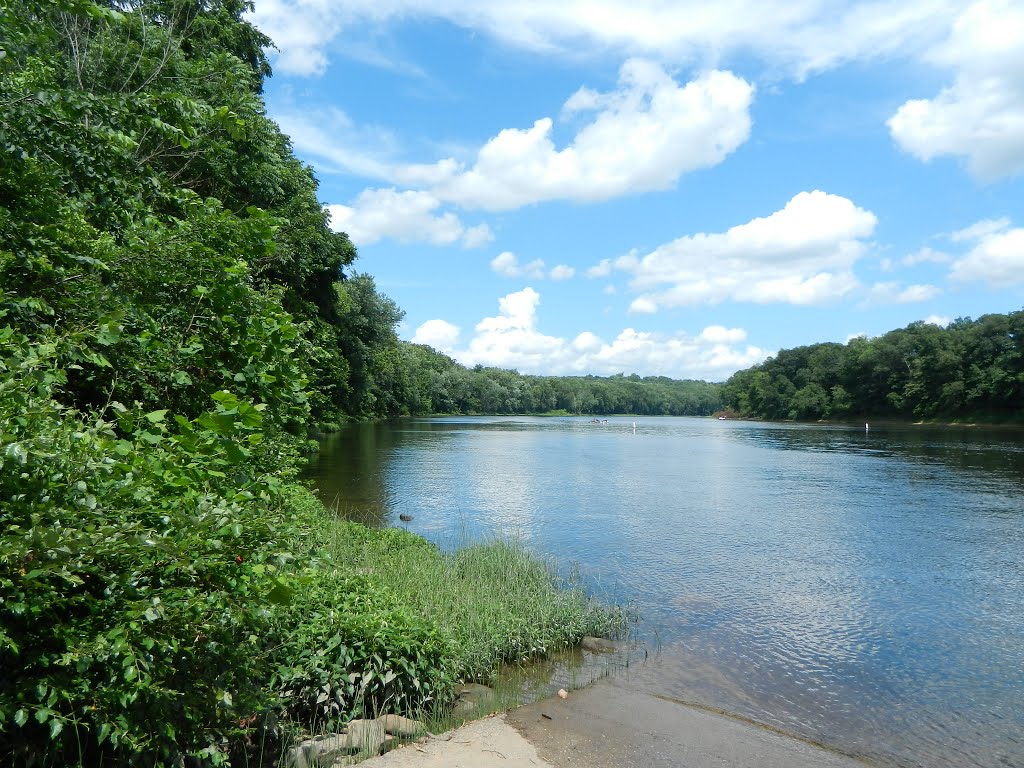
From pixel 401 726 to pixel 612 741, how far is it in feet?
8.16

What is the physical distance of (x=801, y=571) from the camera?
17.4 meters

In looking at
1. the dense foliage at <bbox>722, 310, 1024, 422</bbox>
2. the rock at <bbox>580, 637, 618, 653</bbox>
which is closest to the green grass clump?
the rock at <bbox>580, 637, 618, 653</bbox>

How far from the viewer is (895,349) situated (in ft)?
364

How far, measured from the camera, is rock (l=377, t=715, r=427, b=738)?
6.84m

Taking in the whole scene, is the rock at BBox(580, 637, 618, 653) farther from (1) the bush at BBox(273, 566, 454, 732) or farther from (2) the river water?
(1) the bush at BBox(273, 566, 454, 732)

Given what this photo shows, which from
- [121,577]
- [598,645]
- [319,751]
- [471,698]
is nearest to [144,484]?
[121,577]

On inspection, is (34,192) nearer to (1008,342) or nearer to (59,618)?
(59,618)

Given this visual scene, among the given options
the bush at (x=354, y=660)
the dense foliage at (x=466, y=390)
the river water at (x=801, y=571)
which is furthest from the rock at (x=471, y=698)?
the dense foliage at (x=466, y=390)

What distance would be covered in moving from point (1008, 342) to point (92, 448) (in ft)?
380

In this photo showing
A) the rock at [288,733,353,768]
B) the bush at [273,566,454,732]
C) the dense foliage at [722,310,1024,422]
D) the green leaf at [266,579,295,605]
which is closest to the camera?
the green leaf at [266,579,295,605]

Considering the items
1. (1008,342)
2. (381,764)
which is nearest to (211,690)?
(381,764)

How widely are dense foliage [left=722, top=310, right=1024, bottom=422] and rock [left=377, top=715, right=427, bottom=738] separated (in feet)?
340

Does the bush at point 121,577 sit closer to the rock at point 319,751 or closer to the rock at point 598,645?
the rock at point 319,751

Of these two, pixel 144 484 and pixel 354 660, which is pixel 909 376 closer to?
pixel 354 660
